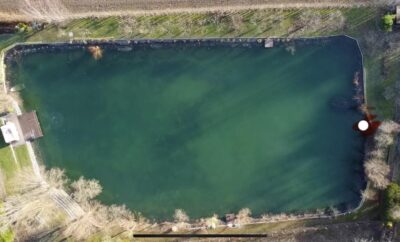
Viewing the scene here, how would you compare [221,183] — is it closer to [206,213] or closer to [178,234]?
[206,213]

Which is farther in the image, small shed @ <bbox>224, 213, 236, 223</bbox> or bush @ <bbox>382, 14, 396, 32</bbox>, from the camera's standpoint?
small shed @ <bbox>224, 213, 236, 223</bbox>

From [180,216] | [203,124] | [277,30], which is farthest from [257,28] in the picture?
[180,216]

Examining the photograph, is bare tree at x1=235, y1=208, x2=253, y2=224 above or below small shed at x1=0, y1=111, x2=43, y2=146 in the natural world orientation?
below

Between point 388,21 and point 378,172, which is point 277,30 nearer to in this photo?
point 388,21

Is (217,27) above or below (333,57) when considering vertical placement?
above

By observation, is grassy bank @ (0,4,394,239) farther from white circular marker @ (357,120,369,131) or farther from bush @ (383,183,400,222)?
bush @ (383,183,400,222)

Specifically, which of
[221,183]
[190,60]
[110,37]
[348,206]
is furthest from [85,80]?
[348,206]

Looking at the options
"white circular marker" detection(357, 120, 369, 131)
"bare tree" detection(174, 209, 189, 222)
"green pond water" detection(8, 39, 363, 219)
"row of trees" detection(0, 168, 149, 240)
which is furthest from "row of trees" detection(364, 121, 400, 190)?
"row of trees" detection(0, 168, 149, 240)
